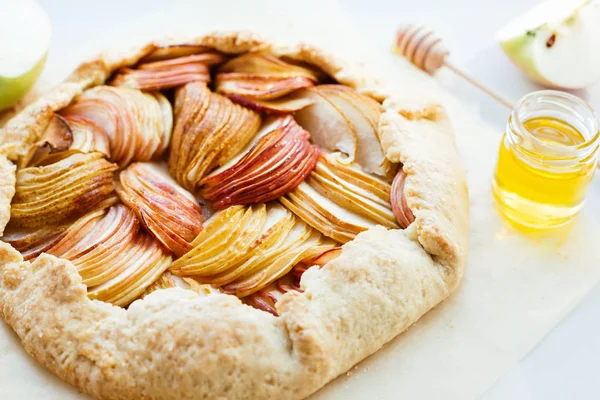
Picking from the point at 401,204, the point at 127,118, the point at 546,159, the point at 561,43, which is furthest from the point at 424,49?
the point at 127,118

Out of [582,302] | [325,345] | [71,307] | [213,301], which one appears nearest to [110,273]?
[71,307]

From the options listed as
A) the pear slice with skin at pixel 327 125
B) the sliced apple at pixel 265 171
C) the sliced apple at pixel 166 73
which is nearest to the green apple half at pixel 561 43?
the pear slice with skin at pixel 327 125

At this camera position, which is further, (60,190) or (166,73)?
(166,73)

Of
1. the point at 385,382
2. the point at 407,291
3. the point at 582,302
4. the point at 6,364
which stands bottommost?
the point at 582,302

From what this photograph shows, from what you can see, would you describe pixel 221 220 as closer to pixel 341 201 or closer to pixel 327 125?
pixel 341 201

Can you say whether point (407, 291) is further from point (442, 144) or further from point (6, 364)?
point (6, 364)

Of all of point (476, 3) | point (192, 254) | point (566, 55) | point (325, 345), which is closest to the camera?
point (325, 345)
